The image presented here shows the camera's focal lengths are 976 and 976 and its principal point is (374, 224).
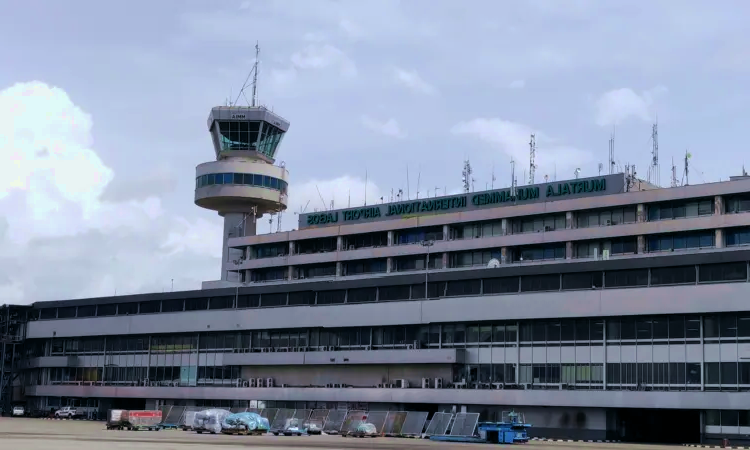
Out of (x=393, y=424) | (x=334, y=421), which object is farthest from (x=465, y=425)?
(x=334, y=421)

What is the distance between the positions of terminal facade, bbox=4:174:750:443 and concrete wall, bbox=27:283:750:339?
18 cm

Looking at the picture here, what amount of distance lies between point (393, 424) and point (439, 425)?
5.92m

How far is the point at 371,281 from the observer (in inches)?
4183

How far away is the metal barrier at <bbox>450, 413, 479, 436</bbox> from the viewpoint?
8088 centimetres

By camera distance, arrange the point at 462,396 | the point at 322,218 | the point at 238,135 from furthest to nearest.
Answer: the point at 238,135 < the point at 322,218 < the point at 462,396

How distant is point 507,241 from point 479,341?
19203 millimetres

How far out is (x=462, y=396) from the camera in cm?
9525

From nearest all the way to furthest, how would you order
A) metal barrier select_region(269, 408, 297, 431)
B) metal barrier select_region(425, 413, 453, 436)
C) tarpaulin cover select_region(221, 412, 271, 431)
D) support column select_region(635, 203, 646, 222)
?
1. metal barrier select_region(425, 413, 453, 436)
2. tarpaulin cover select_region(221, 412, 271, 431)
3. metal barrier select_region(269, 408, 297, 431)
4. support column select_region(635, 203, 646, 222)

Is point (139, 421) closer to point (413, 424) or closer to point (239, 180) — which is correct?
point (413, 424)

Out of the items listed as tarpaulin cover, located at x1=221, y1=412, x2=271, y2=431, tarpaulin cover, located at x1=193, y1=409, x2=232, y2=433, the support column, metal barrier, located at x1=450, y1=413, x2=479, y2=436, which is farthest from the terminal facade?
tarpaulin cover, located at x1=193, y1=409, x2=232, y2=433

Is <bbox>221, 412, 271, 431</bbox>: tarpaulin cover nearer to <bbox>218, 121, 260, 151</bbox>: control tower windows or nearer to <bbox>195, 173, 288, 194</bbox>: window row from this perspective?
<bbox>195, 173, 288, 194</bbox>: window row

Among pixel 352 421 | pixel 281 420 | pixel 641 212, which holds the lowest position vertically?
pixel 281 420

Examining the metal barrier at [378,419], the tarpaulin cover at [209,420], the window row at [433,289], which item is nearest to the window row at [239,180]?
the window row at [433,289]

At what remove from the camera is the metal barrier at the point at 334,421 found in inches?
3553
